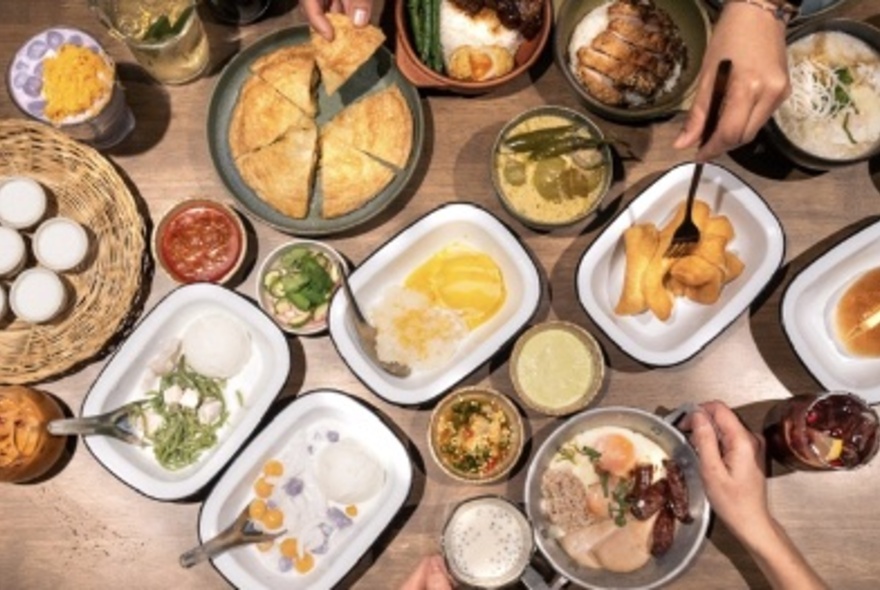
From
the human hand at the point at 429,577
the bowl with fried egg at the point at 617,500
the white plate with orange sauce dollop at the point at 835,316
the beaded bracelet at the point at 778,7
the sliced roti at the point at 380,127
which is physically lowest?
the human hand at the point at 429,577

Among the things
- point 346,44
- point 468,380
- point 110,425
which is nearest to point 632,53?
point 346,44

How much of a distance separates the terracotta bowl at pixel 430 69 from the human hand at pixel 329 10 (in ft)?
0.32

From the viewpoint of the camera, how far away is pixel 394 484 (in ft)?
9.37

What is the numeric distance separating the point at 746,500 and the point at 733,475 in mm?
72

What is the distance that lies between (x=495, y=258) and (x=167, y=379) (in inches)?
41.1

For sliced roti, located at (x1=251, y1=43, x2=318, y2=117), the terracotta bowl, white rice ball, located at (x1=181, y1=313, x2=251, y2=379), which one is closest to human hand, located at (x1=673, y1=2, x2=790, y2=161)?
the terracotta bowl

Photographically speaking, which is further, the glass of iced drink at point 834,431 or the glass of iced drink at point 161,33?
the glass of iced drink at point 161,33

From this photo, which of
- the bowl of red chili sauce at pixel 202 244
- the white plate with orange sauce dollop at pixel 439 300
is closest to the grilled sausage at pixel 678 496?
the white plate with orange sauce dollop at pixel 439 300

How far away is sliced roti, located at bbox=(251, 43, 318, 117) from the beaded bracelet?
1269 mm

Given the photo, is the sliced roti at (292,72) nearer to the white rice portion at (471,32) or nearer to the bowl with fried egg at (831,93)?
the white rice portion at (471,32)

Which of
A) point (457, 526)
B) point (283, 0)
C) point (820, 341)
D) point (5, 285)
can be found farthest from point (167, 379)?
point (820, 341)

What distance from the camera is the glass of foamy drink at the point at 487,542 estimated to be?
110 inches

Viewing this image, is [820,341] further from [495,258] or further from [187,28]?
[187,28]

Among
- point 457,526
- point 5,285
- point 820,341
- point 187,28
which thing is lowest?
point 457,526
